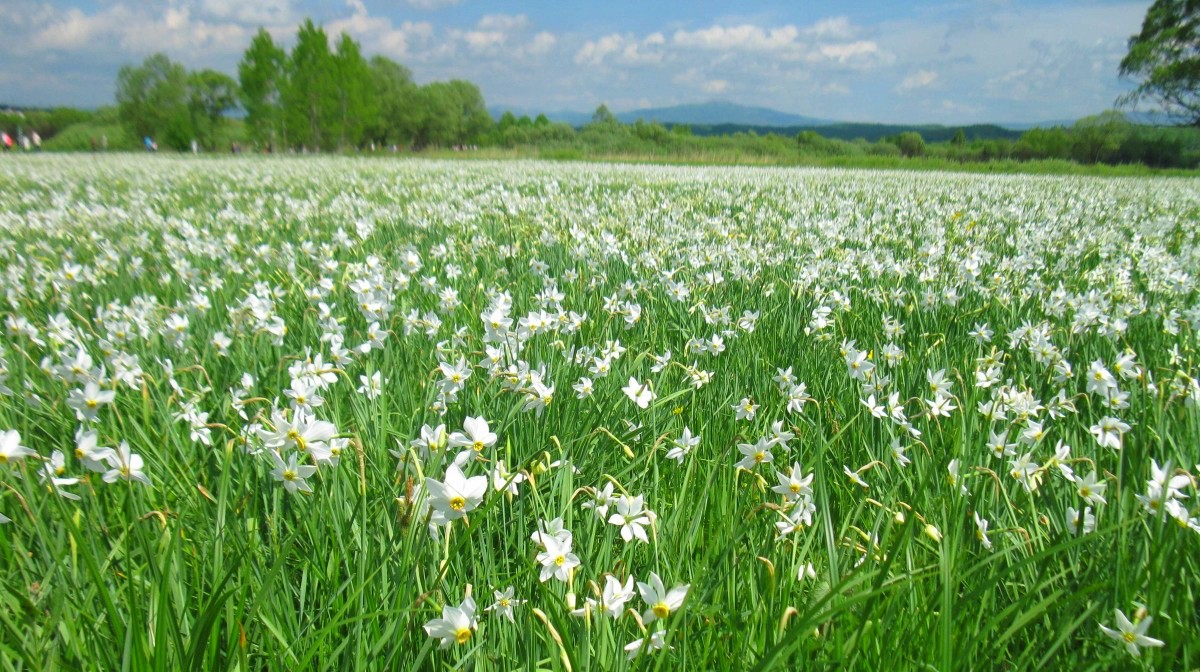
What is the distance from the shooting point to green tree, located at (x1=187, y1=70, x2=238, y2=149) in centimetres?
7594

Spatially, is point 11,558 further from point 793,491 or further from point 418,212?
point 418,212

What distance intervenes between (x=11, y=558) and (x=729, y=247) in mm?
5290

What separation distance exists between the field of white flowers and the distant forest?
40105 mm

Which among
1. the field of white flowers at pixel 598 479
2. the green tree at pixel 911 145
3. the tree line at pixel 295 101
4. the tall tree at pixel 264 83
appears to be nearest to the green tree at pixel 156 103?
the tree line at pixel 295 101

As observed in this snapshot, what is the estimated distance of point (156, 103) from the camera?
243ft

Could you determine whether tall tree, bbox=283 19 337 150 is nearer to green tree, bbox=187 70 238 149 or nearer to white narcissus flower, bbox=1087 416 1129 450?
green tree, bbox=187 70 238 149

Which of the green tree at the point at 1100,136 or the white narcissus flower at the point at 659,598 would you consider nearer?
the white narcissus flower at the point at 659,598

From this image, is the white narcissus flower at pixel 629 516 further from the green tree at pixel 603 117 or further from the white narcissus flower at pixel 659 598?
the green tree at pixel 603 117

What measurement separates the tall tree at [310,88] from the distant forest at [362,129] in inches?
3.9

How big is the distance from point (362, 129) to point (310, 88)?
6.59 meters

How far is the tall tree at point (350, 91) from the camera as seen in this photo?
64188 millimetres

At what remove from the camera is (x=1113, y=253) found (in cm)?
720

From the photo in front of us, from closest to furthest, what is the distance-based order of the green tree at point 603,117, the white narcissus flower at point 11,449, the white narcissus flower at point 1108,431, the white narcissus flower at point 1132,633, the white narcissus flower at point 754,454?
the white narcissus flower at point 1132,633, the white narcissus flower at point 11,449, the white narcissus flower at point 754,454, the white narcissus flower at point 1108,431, the green tree at point 603,117

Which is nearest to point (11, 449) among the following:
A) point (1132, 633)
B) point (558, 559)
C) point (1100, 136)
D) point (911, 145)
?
point (558, 559)
